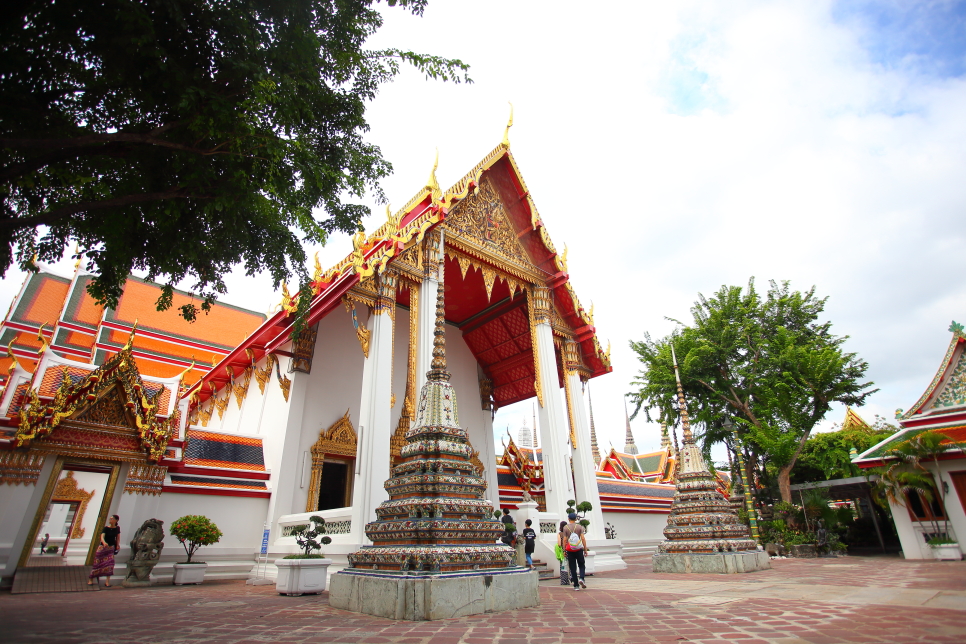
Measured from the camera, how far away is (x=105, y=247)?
176 inches

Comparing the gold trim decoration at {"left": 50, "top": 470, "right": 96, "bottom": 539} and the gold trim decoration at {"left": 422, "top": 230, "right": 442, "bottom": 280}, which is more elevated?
the gold trim decoration at {"left": 422, "top": 230, "right": 442, "bottom": 280}

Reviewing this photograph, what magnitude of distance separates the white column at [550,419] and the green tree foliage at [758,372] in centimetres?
435

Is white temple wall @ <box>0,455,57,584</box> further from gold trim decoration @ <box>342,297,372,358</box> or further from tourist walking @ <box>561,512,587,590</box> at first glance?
tourist walking @ <box>561,512,587,590</box>

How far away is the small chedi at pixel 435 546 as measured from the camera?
3422 millimetres

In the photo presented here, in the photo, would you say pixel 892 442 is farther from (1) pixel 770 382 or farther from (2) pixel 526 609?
(2) pixel 526 609

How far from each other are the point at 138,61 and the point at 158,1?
614 millimetres

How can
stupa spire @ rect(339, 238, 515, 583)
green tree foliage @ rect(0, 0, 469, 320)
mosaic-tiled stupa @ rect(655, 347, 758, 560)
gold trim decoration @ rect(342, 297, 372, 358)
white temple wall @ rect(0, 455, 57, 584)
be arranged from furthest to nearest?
gold trim decoration @ rect(342, 297, 372, 358) < mosaic-tiled stupa @ rect(655, 347, 758, 560) < white temple wall @ rect(0, 455, 57, 584) < stupa spire @ rect(339, 238, 515, 583) < green tree foliage @ rect(0, 0, 469, 320)

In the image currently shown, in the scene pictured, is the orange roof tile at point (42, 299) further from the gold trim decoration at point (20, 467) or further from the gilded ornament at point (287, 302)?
the gilded ornament at point (287, 302)

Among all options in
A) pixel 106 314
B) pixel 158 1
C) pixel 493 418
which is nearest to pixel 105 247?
pixel 158 1

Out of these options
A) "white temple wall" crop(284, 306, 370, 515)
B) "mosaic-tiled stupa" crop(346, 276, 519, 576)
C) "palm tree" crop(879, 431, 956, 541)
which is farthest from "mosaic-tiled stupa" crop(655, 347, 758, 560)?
"white temple wall" crop(284, 306, 370, 515)

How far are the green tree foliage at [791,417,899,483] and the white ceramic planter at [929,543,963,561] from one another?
410cm

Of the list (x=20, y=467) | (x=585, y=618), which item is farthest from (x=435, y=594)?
(x=20, y=467)

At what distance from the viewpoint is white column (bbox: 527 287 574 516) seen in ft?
29.0

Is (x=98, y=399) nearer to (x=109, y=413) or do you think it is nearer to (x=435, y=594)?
(x=109, y=413)
